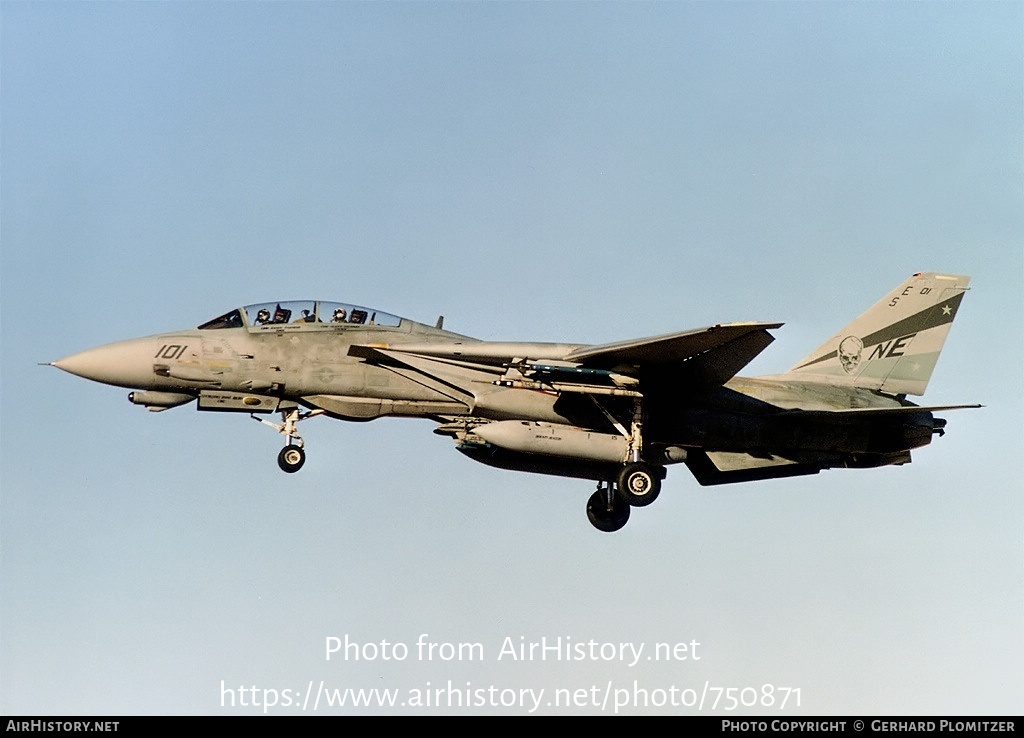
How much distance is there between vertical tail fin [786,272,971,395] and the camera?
23688mm

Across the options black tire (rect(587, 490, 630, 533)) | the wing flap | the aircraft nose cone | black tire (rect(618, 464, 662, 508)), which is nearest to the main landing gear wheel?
black tire (rect(587, 490, 630, 533))

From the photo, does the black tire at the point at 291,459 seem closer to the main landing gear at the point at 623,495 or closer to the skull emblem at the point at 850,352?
the main landing gear at the point at 623,495

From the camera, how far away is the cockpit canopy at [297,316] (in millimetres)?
22953

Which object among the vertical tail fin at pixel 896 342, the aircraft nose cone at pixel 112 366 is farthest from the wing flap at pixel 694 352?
the aircraft nose cone at pixel 112 366

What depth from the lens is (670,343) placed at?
67.6ft

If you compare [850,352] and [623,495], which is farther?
[850,352]

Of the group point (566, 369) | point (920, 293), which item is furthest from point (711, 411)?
point (920, 293)

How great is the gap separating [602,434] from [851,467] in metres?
4.62

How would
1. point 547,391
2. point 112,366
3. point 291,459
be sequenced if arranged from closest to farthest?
point 547,391
point 112,366
point 291,459

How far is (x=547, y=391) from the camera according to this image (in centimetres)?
2181

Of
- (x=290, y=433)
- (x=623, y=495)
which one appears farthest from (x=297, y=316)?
(x=623, y=495)

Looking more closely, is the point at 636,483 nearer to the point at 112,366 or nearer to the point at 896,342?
the point at 896,342

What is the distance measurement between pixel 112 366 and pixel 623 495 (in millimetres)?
8607
